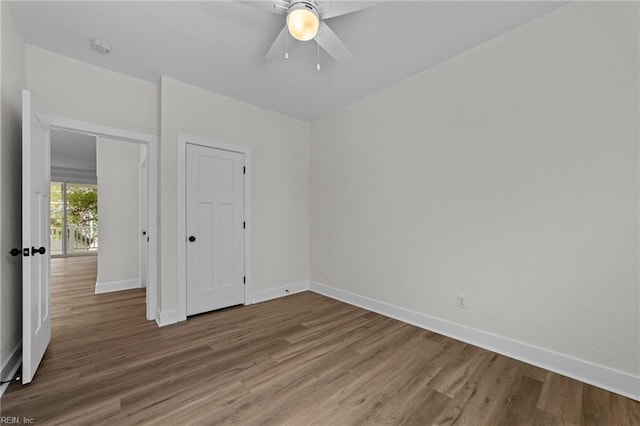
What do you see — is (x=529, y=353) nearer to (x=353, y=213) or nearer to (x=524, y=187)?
(x=524, y=187)

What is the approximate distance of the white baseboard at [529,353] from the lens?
1.74m

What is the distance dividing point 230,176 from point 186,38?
1545 millimetres

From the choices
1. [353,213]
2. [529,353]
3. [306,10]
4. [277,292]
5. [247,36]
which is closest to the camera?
[306,10]

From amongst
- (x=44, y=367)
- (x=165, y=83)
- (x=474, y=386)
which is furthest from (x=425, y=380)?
(x=165, y=83)

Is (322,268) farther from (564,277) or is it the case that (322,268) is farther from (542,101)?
(542,101)

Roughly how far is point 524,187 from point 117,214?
548cm

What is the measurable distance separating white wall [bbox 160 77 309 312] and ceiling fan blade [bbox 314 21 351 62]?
184 cm

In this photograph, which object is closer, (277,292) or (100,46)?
(100,46)

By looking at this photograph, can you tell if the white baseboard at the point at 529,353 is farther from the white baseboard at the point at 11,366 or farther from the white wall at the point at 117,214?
the white wall at the point at 117,214

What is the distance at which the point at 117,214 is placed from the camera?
4.29m

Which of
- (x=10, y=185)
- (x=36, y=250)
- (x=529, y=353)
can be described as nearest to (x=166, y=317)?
(x=36, y=250)

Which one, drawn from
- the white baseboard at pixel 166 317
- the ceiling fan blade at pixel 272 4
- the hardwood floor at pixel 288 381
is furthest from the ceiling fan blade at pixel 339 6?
the white baseboard at pixel 166 317

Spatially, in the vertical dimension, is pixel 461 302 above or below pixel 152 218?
below

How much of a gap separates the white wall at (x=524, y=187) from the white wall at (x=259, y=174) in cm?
127
